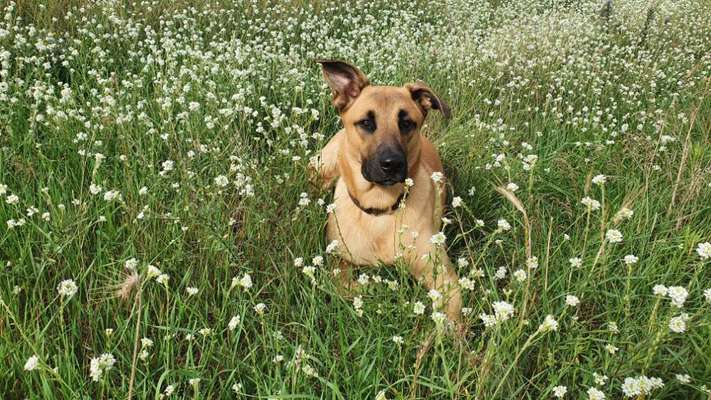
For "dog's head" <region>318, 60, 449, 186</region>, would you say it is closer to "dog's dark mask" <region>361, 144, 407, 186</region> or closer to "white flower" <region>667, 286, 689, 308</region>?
"dog's dark mask" <region>361, 144, 407, 186</region>

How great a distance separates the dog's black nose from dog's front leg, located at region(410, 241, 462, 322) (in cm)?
52

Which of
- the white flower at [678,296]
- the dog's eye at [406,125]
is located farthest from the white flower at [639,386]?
the dog's eye at [406,125]

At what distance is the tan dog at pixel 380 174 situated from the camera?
3533mm

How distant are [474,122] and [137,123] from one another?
9.78ft

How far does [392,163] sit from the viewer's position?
3.45 m

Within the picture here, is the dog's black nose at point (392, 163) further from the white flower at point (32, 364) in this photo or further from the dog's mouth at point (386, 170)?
the white flower at point (32, 364)

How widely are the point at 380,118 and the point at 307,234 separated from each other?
0.97m

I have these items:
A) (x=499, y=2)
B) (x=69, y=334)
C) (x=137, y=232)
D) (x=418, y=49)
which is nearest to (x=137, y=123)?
(x=137, y=232)

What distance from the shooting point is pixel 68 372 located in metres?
2.00

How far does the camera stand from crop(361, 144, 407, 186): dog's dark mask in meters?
3.45

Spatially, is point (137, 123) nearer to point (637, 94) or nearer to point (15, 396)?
point (15, 396)

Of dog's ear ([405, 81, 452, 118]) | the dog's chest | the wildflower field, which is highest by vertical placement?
dog's ear ([405, 81, 452, 118])

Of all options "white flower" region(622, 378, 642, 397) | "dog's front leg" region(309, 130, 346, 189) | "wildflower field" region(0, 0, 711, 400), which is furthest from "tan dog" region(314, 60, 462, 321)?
"white flower" region(622, 378, 642, 397)

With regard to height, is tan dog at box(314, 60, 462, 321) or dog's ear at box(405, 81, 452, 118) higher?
dog's ear at box(405, 81, 452, 118)
